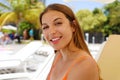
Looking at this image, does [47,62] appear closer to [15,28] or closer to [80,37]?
[80,37]

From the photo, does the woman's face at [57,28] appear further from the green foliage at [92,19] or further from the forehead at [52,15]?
the green foliage at [92,19]

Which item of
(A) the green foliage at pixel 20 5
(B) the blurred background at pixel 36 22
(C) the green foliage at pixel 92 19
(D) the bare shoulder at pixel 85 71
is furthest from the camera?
(C) the green foliage at pixel 92 19

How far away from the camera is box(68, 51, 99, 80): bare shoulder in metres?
1.01

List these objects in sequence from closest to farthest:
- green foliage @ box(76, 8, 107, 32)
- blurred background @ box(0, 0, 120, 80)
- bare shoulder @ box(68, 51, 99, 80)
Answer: bare shoulder @ box(68, 51, 99, 80) < blurred background @ box(0, 0, 120, 80) < green foliage @ box(76, 8, 107, 32)

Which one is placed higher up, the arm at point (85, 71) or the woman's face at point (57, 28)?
the woman's face at point (57, 28)

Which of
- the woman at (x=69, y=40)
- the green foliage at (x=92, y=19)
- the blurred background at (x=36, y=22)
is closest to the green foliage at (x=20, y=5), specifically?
the blurred background at (x=36, y=22)

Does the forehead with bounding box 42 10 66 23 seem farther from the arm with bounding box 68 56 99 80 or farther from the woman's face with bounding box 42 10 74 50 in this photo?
the arm with bounding box 68 56 99 80

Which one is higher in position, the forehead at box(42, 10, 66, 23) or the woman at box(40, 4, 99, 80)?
the forehead at box(42, 10, 66, 23)

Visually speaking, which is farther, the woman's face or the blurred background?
the blurred background

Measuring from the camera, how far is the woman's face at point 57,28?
3.43 ft

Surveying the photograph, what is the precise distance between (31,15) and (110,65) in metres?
4.57

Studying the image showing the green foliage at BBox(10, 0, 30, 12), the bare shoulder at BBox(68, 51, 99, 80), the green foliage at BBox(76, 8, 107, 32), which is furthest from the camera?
the green foliage at BBox(76, 8, 107, 32)

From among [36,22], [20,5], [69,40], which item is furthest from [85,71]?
[20,5]

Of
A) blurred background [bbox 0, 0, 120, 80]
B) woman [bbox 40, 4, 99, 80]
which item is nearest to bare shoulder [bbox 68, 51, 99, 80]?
woman [bbox 40, 4, 99, 80]
